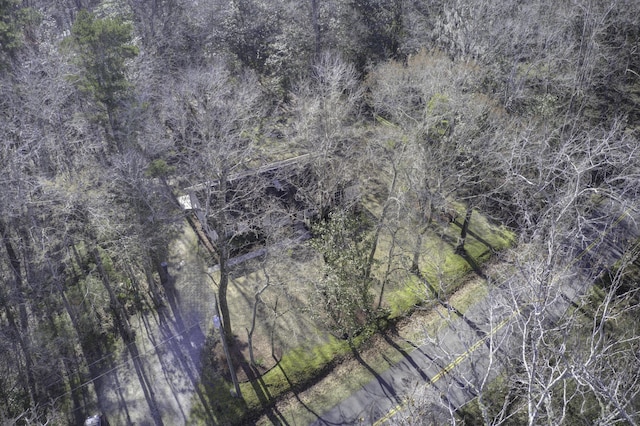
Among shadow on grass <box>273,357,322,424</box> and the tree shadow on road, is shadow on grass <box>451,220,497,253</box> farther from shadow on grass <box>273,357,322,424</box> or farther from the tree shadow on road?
shadow on grass <box>273,357,322,424</box>

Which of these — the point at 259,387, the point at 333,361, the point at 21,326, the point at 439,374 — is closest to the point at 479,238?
the point at 439,374

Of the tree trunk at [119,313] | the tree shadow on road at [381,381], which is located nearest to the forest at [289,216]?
the tree trunk at [119,313]

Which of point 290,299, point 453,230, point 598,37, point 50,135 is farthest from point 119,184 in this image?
point 598,37

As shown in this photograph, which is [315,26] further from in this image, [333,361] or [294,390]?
[294,390]

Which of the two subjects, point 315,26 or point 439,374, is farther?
point 315,26

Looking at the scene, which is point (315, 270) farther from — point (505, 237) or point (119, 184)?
point (505, 237)

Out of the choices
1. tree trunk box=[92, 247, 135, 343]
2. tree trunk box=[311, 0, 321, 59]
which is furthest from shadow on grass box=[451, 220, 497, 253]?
tree trunk box=[92, 247, 135, 343]

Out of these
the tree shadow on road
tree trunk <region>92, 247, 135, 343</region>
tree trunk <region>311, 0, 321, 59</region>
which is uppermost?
tree trunk <region>311, 0, 321, 59</region>

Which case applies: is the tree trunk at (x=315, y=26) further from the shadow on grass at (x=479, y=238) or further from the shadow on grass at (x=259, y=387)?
the shadow on grass at (x=259, y=387)
